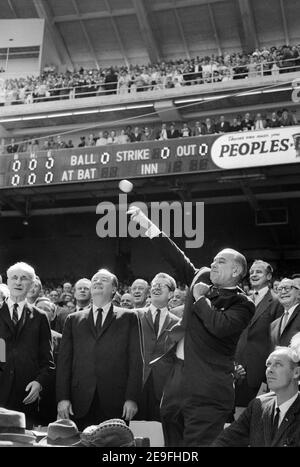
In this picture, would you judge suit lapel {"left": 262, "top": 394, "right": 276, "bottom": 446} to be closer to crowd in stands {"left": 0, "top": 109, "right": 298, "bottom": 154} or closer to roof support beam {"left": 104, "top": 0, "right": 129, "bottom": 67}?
crowd in stands {"left": 0, "top": 109, "right": 298, "bottom": 154}

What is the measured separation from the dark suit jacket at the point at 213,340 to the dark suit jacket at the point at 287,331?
1216mm

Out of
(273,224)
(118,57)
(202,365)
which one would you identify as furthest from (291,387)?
(118,57)

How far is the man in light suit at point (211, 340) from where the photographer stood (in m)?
3.20

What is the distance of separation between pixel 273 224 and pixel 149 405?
511 inches

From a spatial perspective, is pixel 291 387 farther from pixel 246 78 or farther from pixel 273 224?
pixel 246 78

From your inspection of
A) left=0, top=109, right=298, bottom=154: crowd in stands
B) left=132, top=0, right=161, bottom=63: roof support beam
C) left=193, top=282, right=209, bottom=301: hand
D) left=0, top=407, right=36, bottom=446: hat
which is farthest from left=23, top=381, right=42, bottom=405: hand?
left=132, top=0, right=161, bottom=63: roof support beam

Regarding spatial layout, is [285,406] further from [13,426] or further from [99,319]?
[99,319]

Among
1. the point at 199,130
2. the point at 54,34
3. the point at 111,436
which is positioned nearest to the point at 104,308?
the point at 111,436

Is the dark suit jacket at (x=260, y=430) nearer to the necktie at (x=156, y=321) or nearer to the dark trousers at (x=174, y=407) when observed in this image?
the dark trousers at (x=174, y=407)

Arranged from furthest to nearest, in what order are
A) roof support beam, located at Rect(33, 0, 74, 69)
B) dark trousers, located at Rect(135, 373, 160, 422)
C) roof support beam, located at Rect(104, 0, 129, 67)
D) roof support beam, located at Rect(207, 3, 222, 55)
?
roof support beam, located at Rect(33, 0, 74, 69) → roof support beam, located at Rect(104, 0, 129, 67) → roof support beam, located at Rect(207, 3, 222, 55) → dark trousers, located at Rect(135, 373, 160, 422)

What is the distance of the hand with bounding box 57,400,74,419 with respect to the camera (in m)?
3.90

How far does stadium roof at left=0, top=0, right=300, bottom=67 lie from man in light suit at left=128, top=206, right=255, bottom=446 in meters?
18.4

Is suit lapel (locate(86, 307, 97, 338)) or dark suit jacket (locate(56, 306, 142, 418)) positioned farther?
suit lapel (locate(86, 307, 97, 338))

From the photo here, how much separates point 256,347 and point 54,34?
2018 centimetres
